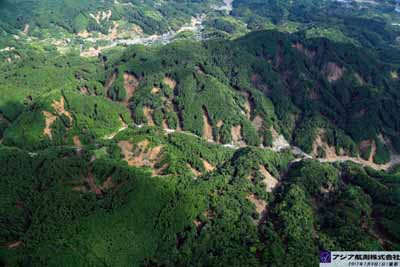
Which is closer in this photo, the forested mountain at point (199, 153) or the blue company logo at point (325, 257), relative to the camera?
the blue company logo at point (325, 257)

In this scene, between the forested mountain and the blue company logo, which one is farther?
the forested mountain

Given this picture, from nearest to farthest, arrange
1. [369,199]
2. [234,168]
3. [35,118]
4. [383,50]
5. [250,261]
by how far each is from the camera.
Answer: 1. [250,261]
2. [369,199]
3. [234,168]
4. [35,118]
5. [383,50]

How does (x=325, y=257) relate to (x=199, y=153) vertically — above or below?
above

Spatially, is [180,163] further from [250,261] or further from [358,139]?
[358,139]

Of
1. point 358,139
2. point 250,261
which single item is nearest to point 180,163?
point 250,261

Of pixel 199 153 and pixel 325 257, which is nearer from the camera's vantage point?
pixel 325 257

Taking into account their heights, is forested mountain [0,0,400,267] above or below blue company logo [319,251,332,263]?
below

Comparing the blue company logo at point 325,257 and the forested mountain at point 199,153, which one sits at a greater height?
the blue company logo at point 325,257

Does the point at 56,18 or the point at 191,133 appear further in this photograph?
the point at 56,18
